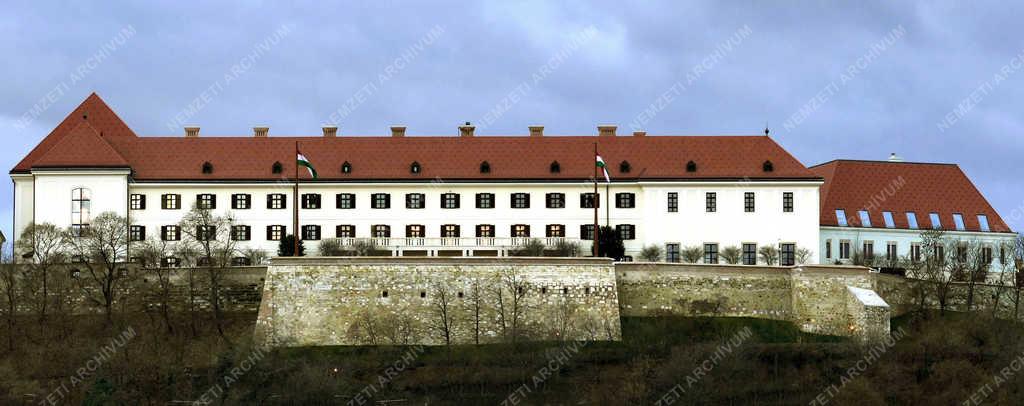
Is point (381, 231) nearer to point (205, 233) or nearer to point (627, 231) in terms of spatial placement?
A: point (205, 233)

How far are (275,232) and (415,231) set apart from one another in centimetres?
638

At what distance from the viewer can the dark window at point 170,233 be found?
73312mm

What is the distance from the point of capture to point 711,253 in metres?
73.9

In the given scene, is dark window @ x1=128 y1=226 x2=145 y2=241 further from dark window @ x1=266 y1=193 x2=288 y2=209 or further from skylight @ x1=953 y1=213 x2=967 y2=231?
skylight @ x1=953 y1=213 x2=967 y2=231

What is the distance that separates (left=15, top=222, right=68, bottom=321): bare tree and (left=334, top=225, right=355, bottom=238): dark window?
12.0m

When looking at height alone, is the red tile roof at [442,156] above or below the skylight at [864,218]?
above

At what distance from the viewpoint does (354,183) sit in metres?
74.4

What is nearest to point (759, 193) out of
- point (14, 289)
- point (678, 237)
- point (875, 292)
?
point (678, 237)

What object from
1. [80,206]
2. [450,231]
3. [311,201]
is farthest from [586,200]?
[80,206]

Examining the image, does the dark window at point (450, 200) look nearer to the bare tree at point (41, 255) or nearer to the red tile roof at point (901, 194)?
the bare tree at point (41, 255)

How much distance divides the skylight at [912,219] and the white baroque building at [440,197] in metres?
6.31

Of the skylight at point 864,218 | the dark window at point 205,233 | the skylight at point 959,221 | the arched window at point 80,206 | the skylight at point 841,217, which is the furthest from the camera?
the skylight at point 959,221

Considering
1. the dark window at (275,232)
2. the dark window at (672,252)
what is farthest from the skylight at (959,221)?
the dark window at (275,232)

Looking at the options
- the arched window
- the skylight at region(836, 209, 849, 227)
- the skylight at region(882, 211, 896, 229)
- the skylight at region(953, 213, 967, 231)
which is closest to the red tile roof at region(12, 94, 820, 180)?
the arched window
